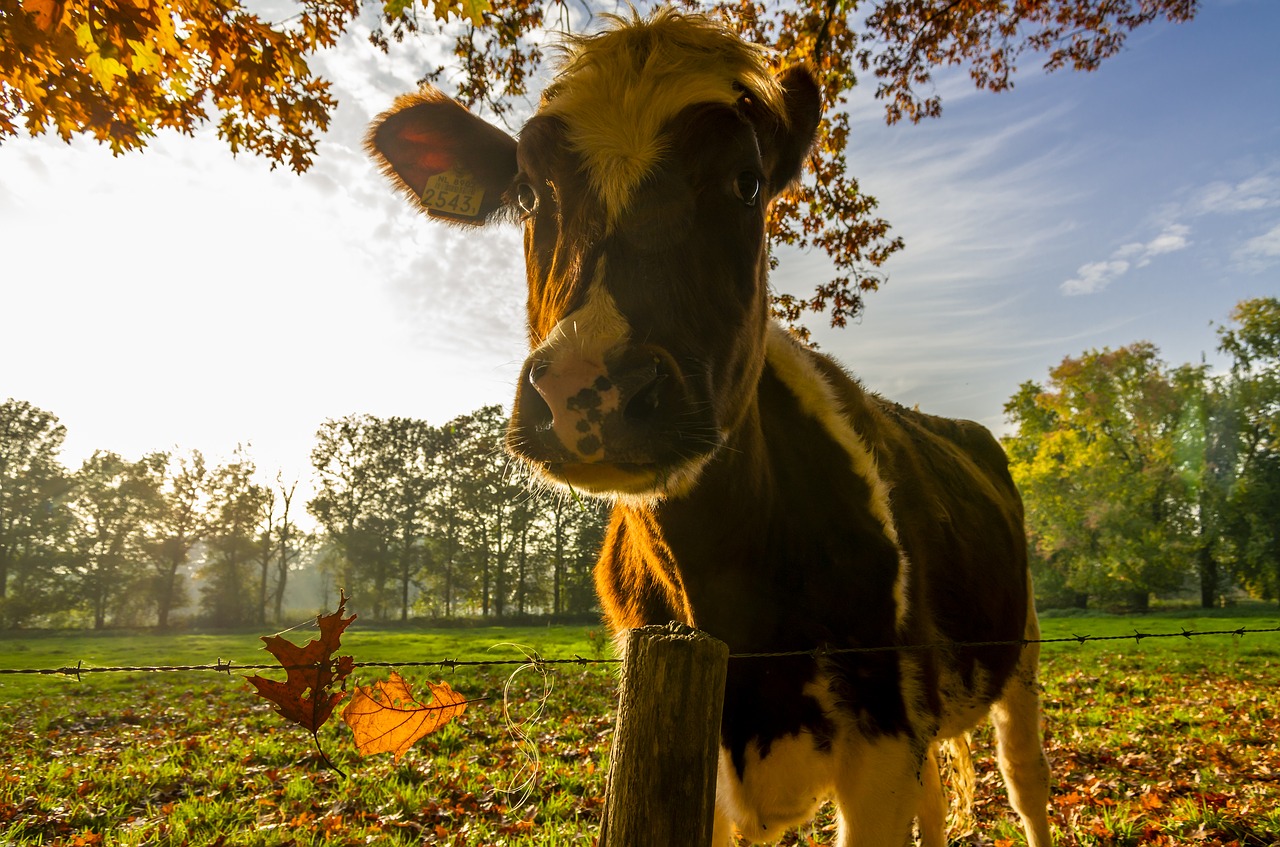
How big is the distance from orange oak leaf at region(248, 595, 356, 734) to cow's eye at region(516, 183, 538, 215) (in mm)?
1684

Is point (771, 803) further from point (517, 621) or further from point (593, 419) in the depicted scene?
point (517, 621)

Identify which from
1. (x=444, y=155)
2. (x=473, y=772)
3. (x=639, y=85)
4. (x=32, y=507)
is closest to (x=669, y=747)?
(x=639, y=85)

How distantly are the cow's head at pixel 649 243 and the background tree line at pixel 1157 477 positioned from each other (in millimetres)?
40094

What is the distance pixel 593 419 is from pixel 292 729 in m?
8.90

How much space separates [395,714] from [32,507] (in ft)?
164

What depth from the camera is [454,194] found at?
129 inches

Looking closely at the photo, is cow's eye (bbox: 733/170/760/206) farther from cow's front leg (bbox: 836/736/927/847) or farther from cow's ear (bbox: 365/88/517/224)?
cow's front leg (bbox: 836/736/927/847)

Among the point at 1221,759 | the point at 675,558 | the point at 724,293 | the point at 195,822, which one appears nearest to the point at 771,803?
the point at 675,558

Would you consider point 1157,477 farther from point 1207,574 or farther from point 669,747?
point 669,747

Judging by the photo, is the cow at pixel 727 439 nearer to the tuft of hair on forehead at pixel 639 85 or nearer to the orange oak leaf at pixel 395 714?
the tuft of hair on forehead at pixel 639 85

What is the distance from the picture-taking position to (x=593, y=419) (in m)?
1.62

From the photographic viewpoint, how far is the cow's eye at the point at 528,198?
251 cm

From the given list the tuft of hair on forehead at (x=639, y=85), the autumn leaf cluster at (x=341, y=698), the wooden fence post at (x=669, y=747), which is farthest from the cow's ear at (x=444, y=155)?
the wooden fence post at (x=669, y=747)

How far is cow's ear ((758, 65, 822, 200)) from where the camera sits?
2.73m
